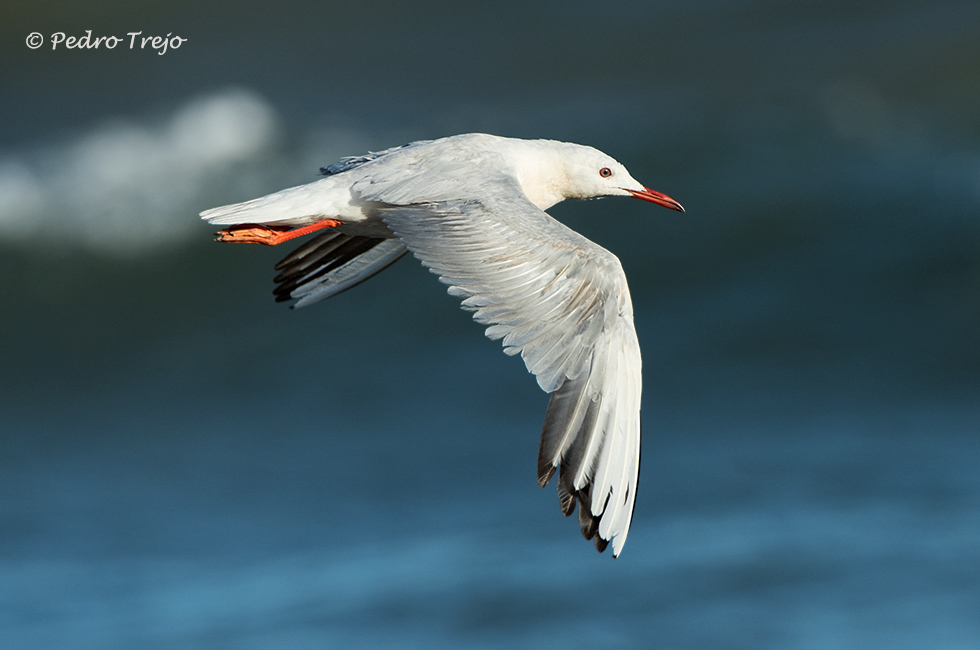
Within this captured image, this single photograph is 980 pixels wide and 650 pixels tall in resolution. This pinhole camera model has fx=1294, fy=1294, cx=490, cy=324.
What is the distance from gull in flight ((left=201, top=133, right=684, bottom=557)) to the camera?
6547mm

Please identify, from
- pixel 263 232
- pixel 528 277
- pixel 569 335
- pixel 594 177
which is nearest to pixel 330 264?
pixel 263 232

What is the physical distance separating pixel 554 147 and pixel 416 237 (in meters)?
1.74

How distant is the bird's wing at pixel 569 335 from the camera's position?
6523 mm

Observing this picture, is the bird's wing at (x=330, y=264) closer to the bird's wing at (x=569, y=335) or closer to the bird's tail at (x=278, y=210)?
the bird's tail at (x=278, y=210)

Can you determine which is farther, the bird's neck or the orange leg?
the bird's neck

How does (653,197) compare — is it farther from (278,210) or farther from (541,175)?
(278,210)

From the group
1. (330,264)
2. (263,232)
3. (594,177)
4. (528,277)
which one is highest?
(594,177)

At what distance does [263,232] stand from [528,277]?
6.16 ft

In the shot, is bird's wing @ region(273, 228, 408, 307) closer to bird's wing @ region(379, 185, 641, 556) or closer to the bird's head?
the bird's head

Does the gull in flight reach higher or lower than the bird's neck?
lower

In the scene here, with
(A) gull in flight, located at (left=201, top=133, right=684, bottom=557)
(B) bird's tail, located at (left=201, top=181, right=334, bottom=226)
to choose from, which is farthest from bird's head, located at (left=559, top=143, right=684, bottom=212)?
(B) bird's tail, located at (left=201, top=181, right=334, bottom=226)

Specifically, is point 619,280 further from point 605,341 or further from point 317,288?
point 317,288

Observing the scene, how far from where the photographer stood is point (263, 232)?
25.5ft

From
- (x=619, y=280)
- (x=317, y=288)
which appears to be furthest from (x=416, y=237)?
(x=317, y=288)
